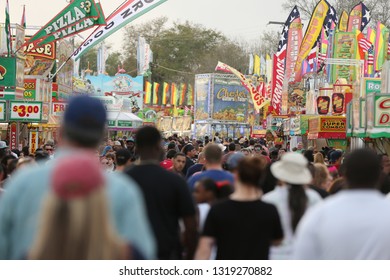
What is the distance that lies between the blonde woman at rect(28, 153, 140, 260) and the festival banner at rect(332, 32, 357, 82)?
29713 millimetres

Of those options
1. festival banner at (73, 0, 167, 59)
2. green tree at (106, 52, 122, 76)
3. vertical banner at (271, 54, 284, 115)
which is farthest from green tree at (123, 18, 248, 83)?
festival banner at (73, 0, 167, 59)

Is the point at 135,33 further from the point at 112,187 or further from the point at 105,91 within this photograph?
the point at 112,187

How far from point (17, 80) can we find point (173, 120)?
164 feet

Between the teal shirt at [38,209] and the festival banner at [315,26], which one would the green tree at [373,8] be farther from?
the teal shirt at [38,209]

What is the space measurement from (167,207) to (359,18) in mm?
32090

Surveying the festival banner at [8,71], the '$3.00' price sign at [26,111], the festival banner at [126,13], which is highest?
the festival banner at [126,13]

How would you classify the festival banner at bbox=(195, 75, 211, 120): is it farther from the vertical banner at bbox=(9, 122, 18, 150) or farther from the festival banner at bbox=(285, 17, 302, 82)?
the vertical banner at bbox=(9, 122, 18, 150)

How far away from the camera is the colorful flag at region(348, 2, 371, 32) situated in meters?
36.7

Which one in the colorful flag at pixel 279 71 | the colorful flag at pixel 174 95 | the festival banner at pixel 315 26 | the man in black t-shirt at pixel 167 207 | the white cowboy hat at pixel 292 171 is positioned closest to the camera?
the man in black t-shirt at pixel 167 207

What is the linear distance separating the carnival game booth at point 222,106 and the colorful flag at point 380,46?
2713 centimetres

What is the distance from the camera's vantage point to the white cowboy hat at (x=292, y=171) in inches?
245

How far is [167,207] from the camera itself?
227 inches

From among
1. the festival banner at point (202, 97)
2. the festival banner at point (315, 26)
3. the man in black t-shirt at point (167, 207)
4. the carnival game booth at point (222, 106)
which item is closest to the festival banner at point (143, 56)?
the festival banner at point (202, 97)

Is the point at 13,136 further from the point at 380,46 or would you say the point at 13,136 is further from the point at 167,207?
the point at 167,207
